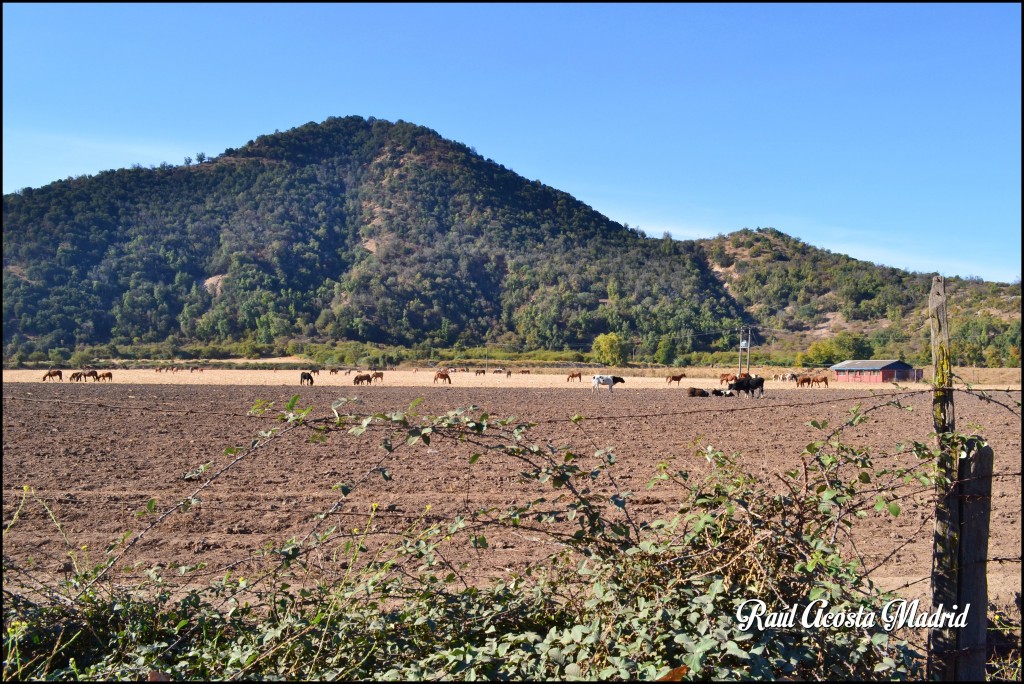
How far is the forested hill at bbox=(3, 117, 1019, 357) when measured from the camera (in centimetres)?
10419

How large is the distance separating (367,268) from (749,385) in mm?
112450

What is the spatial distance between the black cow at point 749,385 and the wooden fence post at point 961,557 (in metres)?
34.2

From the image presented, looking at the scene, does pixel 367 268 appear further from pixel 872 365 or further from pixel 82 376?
pixel 872 365

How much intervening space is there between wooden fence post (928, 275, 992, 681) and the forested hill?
79.0 m

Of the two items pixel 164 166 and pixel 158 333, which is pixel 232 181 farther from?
pixel 158 333

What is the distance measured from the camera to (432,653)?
3.31m

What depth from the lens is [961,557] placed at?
323 cm

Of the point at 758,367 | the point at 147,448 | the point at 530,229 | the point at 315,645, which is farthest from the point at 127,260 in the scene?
the point at 315,645

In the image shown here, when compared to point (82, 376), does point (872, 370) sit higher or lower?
higher

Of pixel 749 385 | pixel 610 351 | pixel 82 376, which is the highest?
pixel 610 351

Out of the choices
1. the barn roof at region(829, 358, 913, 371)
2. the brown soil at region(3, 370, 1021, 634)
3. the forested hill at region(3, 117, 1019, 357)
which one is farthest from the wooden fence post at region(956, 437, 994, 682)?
the forested hill at region(3, 117, 1019, 357)
